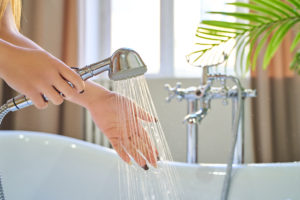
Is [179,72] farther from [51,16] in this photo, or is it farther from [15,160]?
[15,160]

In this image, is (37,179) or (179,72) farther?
(179,72)

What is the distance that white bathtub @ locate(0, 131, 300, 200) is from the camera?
1.21 m

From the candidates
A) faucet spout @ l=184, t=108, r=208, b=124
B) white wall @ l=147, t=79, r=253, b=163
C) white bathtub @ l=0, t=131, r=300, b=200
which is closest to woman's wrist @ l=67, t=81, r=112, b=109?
faucet spout @ l=184, t=108, r=208, b=124

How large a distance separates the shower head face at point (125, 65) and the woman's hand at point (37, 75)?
87mm

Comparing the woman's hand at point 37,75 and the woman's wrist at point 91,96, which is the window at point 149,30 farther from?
the woman's hand at point 37,75

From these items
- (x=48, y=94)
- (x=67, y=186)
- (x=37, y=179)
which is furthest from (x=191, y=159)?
(x=48, y=94)

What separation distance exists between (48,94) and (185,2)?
1.75 meters

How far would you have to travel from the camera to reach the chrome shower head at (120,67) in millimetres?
497

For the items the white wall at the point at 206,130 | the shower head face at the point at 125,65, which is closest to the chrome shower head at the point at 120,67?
the shower head face at the point at 125,65

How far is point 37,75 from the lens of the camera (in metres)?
0.41

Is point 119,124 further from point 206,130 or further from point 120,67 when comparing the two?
point 206,130

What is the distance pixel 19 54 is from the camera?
423mm

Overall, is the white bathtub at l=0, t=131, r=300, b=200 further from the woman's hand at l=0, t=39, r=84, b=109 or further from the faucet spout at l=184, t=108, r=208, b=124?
the woman's hand at l=0, t=39, r=84, b=109

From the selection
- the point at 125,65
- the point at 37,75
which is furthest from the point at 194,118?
the point at 37,75
